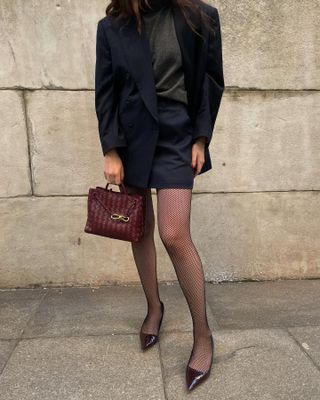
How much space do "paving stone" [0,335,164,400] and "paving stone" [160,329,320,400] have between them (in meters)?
0.10

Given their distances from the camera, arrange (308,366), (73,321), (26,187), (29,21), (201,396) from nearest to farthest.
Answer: (201,396)
(308,366)
(73,321)
(29,21)
(26,187)

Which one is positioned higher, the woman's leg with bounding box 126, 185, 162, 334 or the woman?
the woman

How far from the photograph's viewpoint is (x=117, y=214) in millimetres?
2172

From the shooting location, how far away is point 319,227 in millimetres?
3551

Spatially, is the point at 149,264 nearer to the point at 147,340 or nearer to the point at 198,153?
the point at 147,340

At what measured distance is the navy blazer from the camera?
2.04m

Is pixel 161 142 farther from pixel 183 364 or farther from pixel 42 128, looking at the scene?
pixel 42 128

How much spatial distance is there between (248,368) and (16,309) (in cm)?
168

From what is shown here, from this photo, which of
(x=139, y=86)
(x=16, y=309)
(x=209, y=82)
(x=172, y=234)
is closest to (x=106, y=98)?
(x=139, y=86)

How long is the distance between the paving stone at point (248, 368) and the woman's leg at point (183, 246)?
12 centimetres

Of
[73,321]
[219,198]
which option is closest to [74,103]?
[219,198]

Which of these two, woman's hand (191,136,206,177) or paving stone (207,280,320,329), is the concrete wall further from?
woman's hand (191,136,206,177)

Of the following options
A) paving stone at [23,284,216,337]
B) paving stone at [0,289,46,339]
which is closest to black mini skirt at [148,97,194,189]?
paving stone at [23,284,216,337]

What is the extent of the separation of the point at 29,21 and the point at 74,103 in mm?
634
